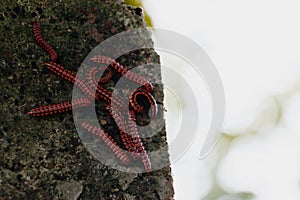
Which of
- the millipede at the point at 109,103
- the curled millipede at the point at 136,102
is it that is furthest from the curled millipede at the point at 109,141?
the curled millipede at the point at 136,102

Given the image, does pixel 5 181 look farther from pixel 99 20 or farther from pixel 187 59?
pixel 187 59

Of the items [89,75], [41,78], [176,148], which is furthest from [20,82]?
[176,148]

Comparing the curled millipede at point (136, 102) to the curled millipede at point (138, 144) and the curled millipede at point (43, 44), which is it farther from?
the curled millipede at point (43, 44)

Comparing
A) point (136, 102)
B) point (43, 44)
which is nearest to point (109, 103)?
point (136, 102)

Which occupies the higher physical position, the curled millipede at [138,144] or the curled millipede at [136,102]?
the curled millipede at [136,102]

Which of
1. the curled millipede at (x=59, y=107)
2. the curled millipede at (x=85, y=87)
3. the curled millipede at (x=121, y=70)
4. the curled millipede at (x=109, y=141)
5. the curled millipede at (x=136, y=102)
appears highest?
the curled millipede at (x=121, y=70)
